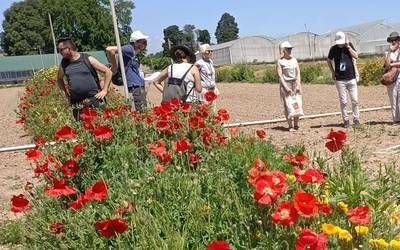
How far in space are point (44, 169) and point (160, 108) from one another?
0.95 m

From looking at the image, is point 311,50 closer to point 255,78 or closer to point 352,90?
point 255,78

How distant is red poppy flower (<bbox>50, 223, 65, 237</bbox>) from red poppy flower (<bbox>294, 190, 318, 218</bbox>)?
1.30m

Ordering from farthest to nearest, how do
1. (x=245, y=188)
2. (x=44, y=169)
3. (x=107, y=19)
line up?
(x=107, y=19)
(x=44, y=169)
(x=245, y=188)

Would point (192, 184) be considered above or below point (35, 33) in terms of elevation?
below

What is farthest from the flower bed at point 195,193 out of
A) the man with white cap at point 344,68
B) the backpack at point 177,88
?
the man with white cap at point 344,68

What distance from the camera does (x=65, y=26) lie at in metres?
75.4

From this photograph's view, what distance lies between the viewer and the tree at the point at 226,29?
148m

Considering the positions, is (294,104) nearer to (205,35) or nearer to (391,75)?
(391,75)

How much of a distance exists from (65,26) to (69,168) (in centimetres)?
7574

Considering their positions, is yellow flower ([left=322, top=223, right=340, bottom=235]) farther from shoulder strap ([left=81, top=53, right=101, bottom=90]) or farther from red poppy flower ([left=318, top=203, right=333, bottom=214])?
shoulder strap ([left=81, top=53, right=101, bottom=90])

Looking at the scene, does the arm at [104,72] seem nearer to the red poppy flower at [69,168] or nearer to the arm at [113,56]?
the arm at [113,56]

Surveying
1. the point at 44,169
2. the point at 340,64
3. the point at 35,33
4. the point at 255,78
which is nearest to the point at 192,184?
the point at 44,169

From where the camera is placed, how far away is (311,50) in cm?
4819

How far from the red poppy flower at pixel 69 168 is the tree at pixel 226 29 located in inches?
5721
